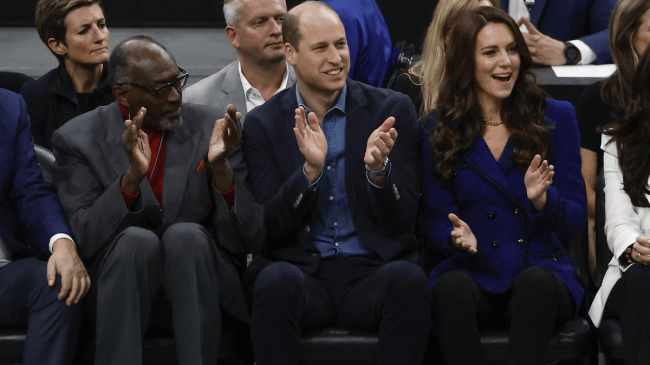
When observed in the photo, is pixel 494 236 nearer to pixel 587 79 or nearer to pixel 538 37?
pixel 587 79

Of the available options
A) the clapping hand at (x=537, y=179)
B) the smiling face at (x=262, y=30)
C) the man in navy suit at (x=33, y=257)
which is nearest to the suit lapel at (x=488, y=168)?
the clapping hand at (x=537, y=179)

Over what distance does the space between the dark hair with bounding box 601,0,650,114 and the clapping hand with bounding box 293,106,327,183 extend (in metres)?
1.06

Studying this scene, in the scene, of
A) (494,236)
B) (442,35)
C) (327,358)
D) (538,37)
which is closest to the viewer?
Answer: (327,358)

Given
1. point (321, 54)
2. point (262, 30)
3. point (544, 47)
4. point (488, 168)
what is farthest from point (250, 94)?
point (544, 47)

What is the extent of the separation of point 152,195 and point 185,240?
11.4 inches

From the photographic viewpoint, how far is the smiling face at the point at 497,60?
278 centimetres

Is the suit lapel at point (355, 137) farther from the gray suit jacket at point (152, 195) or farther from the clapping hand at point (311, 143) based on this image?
the gray suit jacket at point (152, 195)

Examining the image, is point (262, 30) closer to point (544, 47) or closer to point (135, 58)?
point (135, 58)

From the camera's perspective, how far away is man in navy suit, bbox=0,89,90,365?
2.51 metres

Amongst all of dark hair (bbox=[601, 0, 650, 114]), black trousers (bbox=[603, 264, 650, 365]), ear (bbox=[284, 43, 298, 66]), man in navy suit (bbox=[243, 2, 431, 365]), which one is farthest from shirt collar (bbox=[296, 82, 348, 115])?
black trousers (bbox=[603, 264, 650, 365])

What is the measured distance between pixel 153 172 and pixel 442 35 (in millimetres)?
1397

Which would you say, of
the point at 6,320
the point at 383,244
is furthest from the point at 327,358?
the point at 6,320

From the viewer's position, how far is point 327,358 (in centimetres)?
251

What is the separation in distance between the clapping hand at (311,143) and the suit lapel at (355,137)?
15 centimetres
